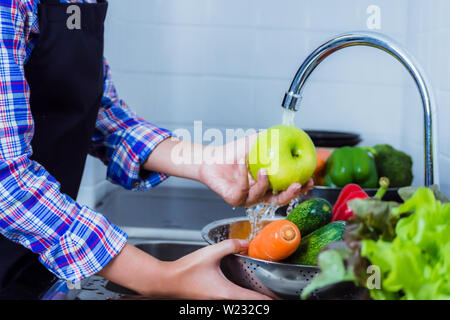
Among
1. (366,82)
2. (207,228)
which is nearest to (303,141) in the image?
(207,228)

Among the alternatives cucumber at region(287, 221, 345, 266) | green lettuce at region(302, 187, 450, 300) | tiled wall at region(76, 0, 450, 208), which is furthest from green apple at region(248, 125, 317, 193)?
tiled wall at region(76, 0, 450, 208)

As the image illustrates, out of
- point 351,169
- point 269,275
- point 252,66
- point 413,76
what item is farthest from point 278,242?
point 252,66

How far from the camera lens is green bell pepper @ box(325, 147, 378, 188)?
1279 mm

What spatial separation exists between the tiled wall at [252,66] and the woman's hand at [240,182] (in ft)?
2.60

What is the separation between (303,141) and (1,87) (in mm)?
455

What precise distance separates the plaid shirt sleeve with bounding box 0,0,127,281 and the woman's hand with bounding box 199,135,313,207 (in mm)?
232

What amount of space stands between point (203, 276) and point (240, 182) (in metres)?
0.23

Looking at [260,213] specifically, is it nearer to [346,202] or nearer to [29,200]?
[346,202]

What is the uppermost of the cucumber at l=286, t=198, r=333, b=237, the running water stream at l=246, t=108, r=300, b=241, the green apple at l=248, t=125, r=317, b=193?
the green apple at l=248, t=125, r=317, b=193

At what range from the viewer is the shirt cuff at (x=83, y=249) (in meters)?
0.72

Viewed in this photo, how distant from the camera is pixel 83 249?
727mm

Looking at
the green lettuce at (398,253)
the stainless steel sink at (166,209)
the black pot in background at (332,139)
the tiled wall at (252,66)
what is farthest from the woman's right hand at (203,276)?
the tiled wall at (252,66)

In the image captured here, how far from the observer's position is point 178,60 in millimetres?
1787

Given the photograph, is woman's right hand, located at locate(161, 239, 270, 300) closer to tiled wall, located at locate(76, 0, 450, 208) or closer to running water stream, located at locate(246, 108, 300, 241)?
running water stream, located at locate(246, 108, 300, 241)
